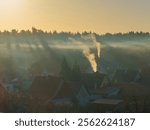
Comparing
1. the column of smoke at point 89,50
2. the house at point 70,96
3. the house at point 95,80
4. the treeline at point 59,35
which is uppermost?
the treeline at point 59,35

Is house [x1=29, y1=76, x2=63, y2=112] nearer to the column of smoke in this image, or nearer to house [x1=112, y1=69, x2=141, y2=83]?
the column of smoke

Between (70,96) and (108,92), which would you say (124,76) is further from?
(70,96)

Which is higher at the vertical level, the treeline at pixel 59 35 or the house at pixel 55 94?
the treeline at pixel 59 35

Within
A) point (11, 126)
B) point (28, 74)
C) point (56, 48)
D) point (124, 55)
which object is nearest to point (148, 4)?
point (124, 55)

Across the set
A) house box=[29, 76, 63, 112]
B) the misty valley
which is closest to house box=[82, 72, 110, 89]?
the misty valley

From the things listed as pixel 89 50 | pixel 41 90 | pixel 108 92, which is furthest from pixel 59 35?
pixel 108 92

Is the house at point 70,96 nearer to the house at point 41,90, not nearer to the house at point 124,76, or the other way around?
the house at point 41,90

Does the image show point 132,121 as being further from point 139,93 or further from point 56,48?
point 56,48

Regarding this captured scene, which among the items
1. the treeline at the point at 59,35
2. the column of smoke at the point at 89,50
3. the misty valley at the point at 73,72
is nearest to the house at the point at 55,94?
the misty valley at the point at 73,72
